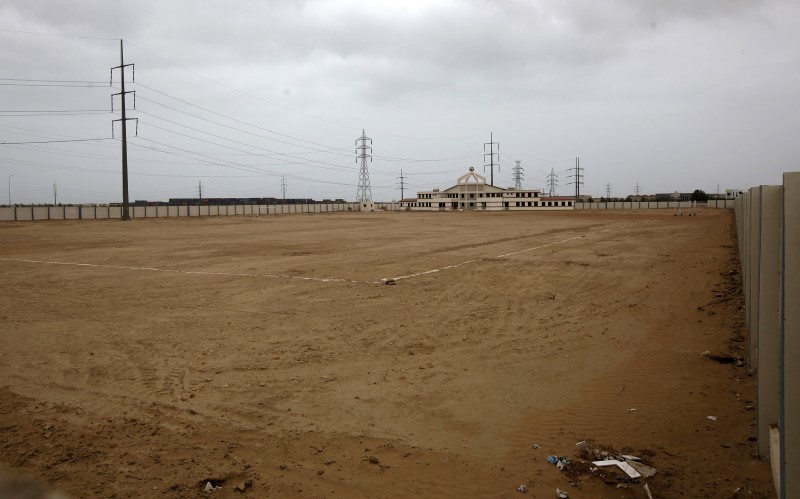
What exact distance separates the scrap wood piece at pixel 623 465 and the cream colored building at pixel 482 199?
405 feet

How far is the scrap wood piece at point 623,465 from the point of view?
4.82 meters

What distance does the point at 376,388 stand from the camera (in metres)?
7.08

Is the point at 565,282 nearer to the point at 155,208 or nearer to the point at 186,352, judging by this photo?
the point at 186,352

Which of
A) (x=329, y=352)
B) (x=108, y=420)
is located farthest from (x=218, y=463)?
(x=329, y=352)

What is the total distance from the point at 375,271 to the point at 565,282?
596 centimetres

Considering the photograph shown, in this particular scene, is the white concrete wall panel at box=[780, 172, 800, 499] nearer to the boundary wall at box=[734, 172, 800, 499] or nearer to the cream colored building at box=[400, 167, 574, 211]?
the boundary wall at box=[734, 172, 800, 499]

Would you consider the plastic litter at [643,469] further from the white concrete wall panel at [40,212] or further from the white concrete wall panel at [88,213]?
the white concrete wall panel at [88,213]

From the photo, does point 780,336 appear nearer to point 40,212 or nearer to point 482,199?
point 40,212

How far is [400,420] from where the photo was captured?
241 inches

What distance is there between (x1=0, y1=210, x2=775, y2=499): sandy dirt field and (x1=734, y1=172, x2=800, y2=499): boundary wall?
496 mm

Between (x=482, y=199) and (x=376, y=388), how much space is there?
129 m

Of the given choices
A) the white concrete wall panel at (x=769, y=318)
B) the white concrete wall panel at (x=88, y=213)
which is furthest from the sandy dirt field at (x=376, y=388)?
the white concrete wall panel at (x=88, y=213)

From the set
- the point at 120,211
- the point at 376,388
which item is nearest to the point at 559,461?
the point at 376,388

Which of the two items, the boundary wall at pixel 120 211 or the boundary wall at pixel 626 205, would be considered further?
the boundary wall at pixel 626 205
